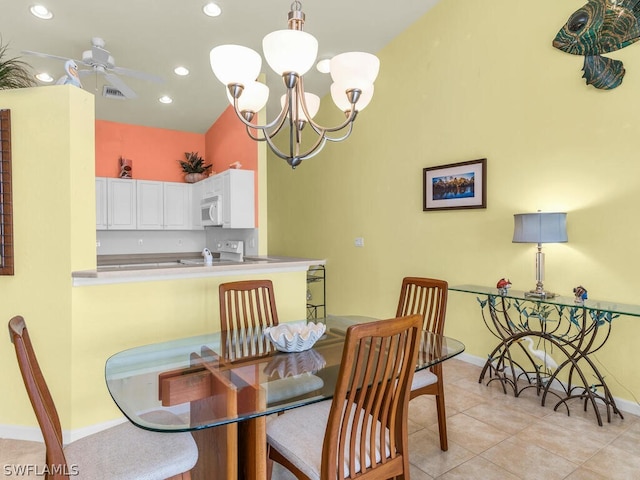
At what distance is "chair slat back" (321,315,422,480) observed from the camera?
1.26 meters

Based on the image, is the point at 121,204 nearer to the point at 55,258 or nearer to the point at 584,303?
the point at 55,258

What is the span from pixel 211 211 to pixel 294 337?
328 cm

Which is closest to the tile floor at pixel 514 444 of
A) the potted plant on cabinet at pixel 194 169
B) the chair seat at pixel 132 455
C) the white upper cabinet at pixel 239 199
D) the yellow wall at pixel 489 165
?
the yellow wall at pixel 489 165

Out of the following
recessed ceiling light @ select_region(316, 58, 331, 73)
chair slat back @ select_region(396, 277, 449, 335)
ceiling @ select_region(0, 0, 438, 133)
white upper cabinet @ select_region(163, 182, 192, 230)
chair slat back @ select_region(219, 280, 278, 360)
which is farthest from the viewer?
white upper cabinet @ select_region(163, 182, 192, 230)

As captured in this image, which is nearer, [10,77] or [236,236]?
[10,77]

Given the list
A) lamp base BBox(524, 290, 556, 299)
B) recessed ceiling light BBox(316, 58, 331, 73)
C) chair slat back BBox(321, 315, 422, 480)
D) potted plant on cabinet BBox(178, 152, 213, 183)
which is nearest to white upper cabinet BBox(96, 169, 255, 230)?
potted plant on cabinet BBox(178, 152, 213, 183)

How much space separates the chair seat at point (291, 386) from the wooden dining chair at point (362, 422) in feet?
0.50

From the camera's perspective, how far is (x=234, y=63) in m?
1.83

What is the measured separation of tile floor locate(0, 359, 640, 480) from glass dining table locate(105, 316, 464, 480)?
2.08 feet

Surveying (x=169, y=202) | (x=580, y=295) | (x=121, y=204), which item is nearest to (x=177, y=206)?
(x=169, y=202)

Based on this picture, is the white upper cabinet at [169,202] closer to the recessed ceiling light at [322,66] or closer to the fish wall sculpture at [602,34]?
the recessed ceiling light at [322,66]

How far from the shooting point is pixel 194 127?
5816 mm

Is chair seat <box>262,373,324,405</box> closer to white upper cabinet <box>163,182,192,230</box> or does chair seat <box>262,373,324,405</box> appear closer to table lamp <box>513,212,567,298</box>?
table lamp <box>513,212,567,298</box>

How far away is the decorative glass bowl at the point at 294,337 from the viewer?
180cm
